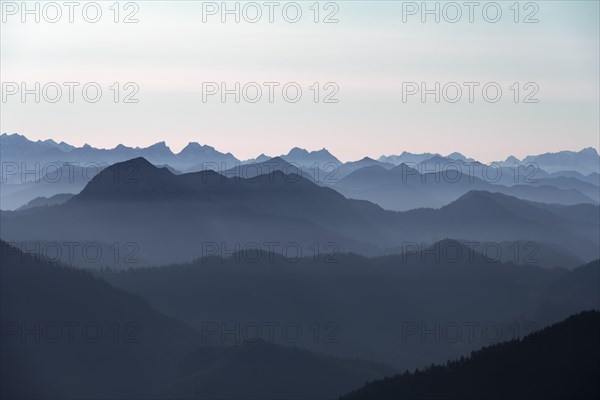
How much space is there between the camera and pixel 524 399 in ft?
647

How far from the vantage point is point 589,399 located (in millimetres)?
184125

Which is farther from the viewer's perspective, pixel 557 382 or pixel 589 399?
pixel 557 382

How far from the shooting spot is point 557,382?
197 metres

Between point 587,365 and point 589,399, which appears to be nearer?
point 589,399

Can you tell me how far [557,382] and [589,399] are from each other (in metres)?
13.5

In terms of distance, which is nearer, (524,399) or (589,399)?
(589,399)

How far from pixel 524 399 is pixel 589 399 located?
52.4 feet

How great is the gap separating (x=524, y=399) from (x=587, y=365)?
1434 centimetres

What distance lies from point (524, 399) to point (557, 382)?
7.24 metres
